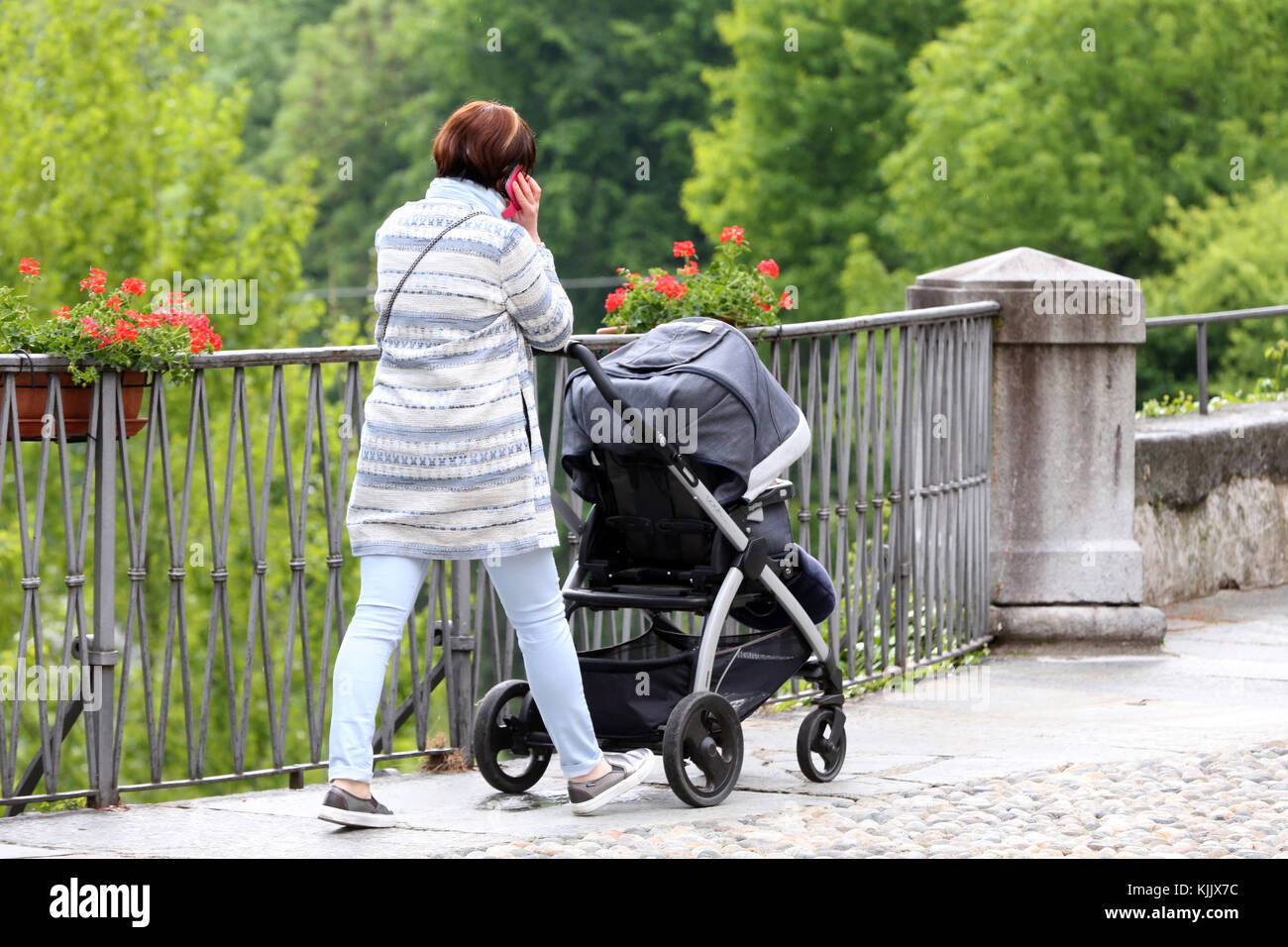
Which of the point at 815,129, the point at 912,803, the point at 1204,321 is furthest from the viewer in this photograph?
the point at 815,129

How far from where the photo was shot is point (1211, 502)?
9727 millimetres

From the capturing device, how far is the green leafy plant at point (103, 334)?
214 inches

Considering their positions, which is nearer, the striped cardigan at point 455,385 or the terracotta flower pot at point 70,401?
the striped cardigan at point 455,385

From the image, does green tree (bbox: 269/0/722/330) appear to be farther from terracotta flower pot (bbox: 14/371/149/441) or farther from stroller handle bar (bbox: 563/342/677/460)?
stroller handle bar (bbox: 563/342/677/460)

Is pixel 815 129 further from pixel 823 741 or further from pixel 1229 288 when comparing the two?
pixel 823 741

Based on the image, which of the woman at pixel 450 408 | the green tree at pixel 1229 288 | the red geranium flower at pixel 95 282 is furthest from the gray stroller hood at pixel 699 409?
the green tree at pixel 1229 288

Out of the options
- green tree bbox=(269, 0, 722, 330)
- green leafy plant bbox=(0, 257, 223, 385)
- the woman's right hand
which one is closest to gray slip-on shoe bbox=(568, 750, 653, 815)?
the woman's right hand

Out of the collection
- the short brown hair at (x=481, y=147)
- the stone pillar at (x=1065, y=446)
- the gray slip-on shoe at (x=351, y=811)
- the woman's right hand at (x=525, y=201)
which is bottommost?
the gray slip-on shoe at (x=351, y=811)

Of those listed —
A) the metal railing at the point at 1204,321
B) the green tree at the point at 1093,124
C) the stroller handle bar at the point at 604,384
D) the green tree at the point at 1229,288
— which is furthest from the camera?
the green tree at the point at 1093,124

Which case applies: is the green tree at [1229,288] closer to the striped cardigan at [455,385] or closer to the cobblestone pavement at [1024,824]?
the cobblestone pavement at [1024,824]

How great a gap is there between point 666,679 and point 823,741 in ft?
1.71

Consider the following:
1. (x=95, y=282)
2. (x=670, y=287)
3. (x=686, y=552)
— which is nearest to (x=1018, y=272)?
(x=670, y=287)

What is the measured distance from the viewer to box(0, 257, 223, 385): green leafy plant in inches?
214

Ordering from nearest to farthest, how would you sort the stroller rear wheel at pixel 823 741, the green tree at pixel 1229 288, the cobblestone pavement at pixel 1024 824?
1. the cobblestone pavement at pixel 1024 824
2. the stroller rear wheel at pixel 823 741
3. the green tree at pixel 1229 288
